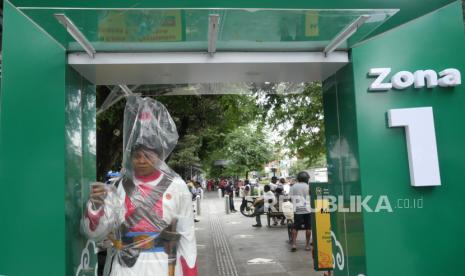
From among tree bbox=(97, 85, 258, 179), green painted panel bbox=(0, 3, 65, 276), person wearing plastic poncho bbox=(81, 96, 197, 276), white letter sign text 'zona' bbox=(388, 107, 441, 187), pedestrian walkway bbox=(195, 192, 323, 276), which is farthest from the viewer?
tree bbox=(97, 85, 258, 179)

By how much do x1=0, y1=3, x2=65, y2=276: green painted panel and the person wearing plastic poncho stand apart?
1.04 feet

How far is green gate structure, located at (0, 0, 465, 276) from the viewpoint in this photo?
2.97m

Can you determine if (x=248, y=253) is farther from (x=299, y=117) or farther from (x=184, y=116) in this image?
(x=184, y=116)

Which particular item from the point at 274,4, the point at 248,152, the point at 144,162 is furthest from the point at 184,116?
the point at 248,152

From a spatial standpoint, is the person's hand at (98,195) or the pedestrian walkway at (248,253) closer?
the person's hand at (98,195)

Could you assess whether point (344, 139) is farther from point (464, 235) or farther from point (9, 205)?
point (9, 205)

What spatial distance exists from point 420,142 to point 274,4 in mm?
1699

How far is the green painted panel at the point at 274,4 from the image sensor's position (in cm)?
268

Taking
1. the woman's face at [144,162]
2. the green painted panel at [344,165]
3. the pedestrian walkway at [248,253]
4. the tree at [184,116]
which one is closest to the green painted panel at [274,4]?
the green painted panel at [344,165]

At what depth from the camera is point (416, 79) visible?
3512 mm

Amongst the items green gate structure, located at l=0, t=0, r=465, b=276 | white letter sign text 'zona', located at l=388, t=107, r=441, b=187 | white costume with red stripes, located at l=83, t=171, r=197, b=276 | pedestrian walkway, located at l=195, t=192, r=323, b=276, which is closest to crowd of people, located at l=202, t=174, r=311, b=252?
pedestrian walkway, located at l=195, t=192, r=323, b=276

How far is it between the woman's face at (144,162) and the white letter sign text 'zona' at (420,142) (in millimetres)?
2026

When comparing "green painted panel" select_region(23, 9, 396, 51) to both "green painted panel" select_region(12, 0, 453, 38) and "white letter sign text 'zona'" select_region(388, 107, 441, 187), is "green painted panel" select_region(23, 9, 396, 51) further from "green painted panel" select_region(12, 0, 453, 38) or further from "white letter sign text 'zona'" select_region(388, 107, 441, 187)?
"white letter sign text 'zona'" select_region(388, 107, 441, 187)

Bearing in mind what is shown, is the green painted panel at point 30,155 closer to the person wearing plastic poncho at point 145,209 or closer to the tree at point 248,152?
the person wearing plastic poncho at point 145,209
